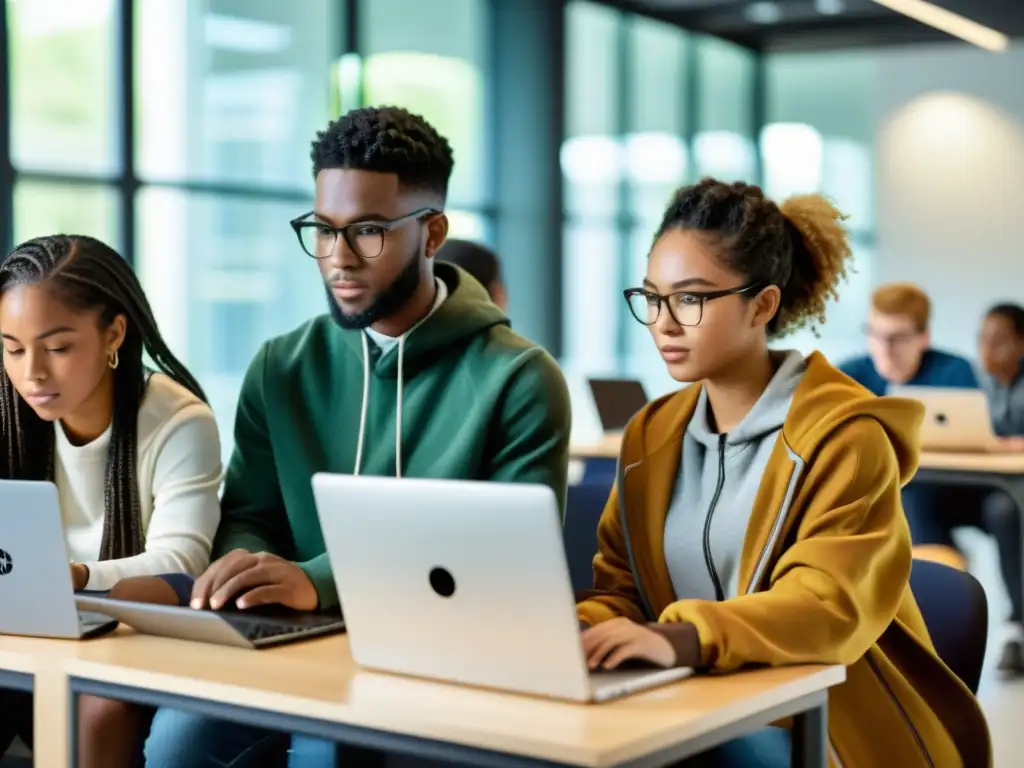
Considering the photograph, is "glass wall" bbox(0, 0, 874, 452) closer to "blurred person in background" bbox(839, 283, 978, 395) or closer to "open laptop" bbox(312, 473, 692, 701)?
"blurred person in background" bbox(839, 283, 978, 395)

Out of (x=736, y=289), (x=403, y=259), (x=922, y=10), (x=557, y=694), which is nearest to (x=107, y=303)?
(x=403, y=259)

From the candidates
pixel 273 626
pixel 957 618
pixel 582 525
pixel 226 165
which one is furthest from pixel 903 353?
pixel 273 626

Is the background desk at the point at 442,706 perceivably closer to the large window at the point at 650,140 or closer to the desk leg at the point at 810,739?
the desk leg at the point at 810,739

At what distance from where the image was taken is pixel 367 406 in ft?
7.50

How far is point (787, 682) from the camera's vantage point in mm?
1595

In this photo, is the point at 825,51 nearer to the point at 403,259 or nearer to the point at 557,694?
the point at 403,259

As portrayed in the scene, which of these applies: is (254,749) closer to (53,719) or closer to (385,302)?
(53,719)

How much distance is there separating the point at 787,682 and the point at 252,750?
2.58 ft

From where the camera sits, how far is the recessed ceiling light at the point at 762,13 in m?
9.77

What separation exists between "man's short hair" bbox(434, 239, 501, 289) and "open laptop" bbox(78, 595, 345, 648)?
6.46 ft

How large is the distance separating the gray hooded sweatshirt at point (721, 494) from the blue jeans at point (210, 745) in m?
0.54

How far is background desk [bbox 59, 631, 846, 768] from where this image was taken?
1373 mm

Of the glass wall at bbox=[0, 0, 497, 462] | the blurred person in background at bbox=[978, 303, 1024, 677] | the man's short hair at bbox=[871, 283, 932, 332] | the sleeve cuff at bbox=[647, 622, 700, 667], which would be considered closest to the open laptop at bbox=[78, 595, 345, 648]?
the sleeve cuff at bbox=[647, 622, 700, 667]

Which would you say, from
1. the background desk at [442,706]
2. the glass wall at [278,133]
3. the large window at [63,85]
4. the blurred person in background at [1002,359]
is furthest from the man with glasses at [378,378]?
the blurred person in background at [1002,359]
